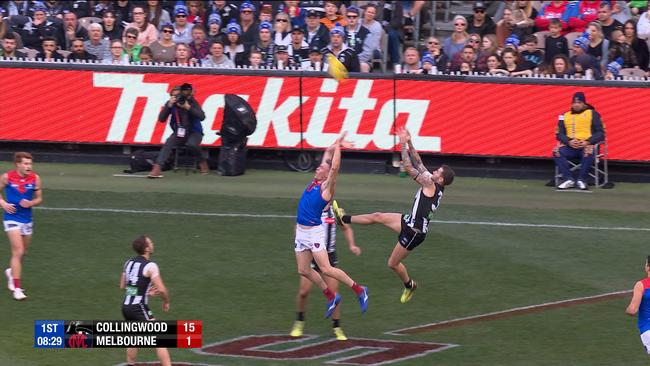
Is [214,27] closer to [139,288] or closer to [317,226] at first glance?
[317,226]

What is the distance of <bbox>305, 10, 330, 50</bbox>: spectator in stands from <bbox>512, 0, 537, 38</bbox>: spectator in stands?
3882 millimetres

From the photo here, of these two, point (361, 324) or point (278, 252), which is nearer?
point (361, 324)

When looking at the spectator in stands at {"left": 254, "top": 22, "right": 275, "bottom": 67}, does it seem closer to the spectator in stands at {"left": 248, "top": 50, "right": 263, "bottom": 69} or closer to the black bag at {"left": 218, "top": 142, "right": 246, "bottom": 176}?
the spectator in stands at {"left": 248, "top": 50, "right": 263, "bottom": 69}

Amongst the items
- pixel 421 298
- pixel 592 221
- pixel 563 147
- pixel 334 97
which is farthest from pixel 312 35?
pixel 421 298

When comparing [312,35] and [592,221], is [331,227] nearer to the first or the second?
[592,221]

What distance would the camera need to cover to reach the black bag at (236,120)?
23.8m

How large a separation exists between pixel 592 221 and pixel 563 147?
7.57 ft

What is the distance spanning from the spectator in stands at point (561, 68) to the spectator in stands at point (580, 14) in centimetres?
255

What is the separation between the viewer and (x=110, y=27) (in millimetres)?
26641

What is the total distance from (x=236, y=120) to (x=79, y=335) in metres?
9.61

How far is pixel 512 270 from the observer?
1891 centimetres

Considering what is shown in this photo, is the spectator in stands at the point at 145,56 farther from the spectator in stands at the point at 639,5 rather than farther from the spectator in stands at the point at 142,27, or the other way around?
the spectator in stands at the point at 639,5

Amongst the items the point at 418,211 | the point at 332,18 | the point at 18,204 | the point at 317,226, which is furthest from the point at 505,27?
the point at 18,204

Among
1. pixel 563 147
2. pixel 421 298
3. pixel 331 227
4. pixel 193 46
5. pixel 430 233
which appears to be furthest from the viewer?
pixel 193 46
